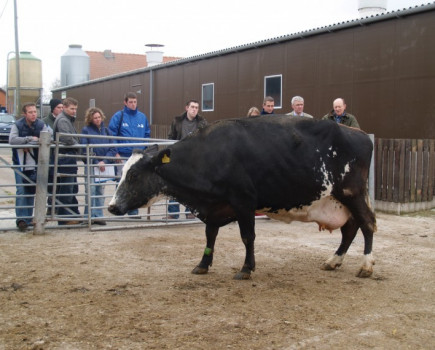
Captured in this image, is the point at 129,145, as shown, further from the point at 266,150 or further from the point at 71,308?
the point at 71,308

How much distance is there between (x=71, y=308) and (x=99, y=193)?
4556 millimetres

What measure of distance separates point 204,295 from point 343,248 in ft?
6.47

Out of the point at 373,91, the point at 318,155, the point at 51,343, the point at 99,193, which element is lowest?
the point at 51,343

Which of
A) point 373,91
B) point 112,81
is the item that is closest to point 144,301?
point 373,91

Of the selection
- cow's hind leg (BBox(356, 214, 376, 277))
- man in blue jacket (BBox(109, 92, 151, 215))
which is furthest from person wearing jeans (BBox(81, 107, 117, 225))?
cow's hind leg (BBox(356, 214, 376, 277))

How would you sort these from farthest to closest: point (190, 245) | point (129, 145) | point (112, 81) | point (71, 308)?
point (112, 81), point (129, 145), point (190, 245), point (71, 308)

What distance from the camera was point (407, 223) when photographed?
9.81 metres

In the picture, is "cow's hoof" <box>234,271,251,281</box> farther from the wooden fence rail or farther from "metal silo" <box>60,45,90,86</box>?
"metal silo" <box>60,45,90,86</box>

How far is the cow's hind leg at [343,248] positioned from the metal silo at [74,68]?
47.0 meters

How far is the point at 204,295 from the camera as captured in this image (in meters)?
5.32

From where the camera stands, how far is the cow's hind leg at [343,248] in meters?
6.43

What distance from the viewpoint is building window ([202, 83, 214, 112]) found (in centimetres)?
2061

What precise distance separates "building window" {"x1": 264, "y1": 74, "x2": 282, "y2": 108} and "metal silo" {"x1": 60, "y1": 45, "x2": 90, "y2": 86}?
3606 centimetres

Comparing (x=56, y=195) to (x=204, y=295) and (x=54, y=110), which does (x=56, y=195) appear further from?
(x=204, y=295)
